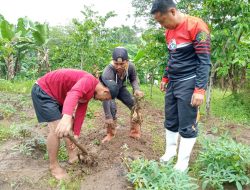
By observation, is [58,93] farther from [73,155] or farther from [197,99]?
[197,99]

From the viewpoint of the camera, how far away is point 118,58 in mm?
4074

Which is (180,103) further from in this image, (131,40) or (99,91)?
(131,40)

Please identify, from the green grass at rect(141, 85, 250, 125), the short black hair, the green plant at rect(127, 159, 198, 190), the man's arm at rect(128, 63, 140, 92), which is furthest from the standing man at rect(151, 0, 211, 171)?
the green grass at rect(141, 85, 250, 125)

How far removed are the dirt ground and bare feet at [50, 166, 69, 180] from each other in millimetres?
73

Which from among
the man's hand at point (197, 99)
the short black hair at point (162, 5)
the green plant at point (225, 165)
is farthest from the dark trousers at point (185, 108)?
the short black hair at point (162, 5)

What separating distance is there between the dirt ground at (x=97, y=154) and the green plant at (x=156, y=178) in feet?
0.65

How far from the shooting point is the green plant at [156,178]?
8.76 feet

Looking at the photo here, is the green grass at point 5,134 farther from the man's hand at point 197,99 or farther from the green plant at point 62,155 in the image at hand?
the man's hand at point 197,99

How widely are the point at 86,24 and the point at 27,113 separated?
255 centimetres

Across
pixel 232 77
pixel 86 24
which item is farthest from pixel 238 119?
pixel 86 24

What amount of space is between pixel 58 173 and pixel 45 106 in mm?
713

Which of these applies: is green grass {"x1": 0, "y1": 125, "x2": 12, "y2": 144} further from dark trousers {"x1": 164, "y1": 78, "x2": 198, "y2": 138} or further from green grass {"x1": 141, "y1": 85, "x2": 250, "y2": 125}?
green grass {"x1": 141, "y1": 85, "x2": 250, "y2": 125}

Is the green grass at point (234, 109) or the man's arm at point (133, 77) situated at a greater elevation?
the man's arm at point (133, 77)

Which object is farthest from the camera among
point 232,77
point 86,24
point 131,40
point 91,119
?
point 131,40
